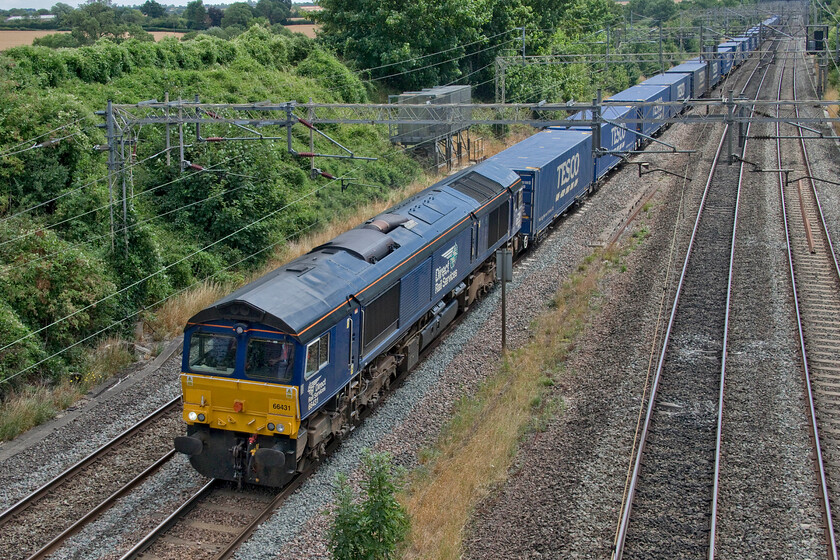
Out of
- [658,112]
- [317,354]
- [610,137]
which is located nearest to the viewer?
[317,354]

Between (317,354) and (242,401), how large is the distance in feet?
4.18

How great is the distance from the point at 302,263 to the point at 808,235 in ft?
59.2

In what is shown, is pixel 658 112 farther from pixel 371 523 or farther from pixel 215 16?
pixel 215 16

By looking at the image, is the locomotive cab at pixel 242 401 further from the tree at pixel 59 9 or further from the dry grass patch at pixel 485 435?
the tree at pixel 59 9

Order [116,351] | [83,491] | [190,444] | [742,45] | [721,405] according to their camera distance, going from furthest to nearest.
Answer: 1. [742,45]
2. [116,351]
3. [721,405]
4. [83,491]
5. [190,444]

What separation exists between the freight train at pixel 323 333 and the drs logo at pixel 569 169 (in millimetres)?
7131

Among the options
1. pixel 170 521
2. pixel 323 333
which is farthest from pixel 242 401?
pixel 170 521

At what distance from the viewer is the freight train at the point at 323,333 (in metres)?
12.0

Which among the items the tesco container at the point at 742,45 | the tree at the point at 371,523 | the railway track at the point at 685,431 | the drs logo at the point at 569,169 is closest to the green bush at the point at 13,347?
the tree at the point at 371,523

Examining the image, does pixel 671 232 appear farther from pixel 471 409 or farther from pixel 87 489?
pixel 87 489

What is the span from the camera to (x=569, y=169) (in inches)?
1125

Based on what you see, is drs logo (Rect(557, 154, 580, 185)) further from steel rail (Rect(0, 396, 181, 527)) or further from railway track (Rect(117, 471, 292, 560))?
railway track (Rect(117, 471, 292, 560))

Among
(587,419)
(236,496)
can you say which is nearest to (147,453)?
(236,496)

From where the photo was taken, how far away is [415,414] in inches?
601
